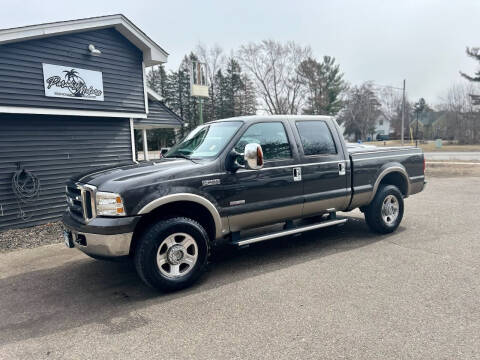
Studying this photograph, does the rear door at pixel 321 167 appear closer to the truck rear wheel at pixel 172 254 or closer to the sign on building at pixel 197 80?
the truck rear wheel at pixel 172 254

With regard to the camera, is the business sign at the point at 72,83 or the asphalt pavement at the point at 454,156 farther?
the asphalt pavement at the point at 454,156

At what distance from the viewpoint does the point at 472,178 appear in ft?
42.6

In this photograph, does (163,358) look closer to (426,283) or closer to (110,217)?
(110,217)

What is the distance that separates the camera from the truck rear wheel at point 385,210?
571 cm

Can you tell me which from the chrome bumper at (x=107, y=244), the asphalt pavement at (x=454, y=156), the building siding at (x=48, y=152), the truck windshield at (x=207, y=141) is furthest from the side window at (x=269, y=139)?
the asphalt pavement at (x=454, y=156)

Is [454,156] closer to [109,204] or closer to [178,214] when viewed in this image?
[178,214]

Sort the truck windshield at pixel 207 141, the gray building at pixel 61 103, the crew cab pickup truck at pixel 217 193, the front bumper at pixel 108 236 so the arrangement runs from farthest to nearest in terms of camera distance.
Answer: the gray building at pixel 61 103 < the truck windshield at pixel 207 141 < the crew cab pickup truck at pixel 217 193 < the front bumper at pixel 108 236

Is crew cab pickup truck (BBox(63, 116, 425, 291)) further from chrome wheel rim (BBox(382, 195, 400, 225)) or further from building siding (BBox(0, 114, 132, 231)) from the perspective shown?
building siding (BBox(0, 114, 132, 231))

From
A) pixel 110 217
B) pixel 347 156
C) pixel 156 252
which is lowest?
pixel 156 252

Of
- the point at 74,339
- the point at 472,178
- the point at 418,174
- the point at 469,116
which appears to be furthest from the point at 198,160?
the point at 469,116

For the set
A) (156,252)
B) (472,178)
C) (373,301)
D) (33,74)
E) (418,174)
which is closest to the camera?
(373,301)

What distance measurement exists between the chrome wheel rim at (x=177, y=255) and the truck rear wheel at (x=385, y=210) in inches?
128

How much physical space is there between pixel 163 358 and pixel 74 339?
3.04 ft

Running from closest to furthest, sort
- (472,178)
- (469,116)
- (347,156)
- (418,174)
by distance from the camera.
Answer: (347,156) < (418,174) < (472,178) < (469,116)
